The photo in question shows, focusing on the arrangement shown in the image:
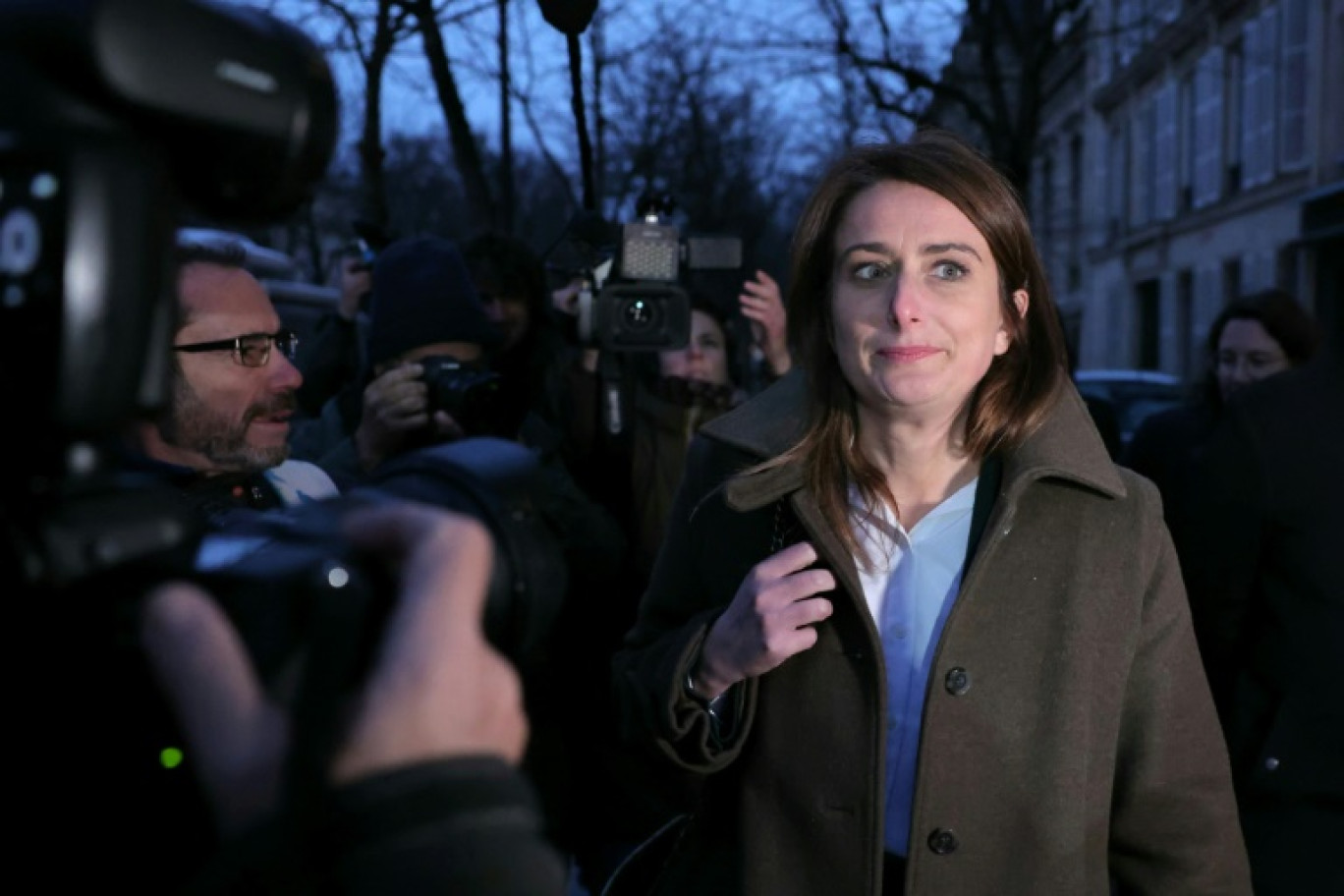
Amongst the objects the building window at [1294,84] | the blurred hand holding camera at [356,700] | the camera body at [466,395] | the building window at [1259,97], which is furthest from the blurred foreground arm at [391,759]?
the building window at [1259,97]

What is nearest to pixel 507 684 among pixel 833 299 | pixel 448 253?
pixel 833 299

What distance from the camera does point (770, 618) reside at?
2.18m

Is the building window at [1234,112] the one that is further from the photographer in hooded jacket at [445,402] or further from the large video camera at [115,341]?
the large video camera at [115,341]

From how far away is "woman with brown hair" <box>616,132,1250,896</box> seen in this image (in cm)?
221

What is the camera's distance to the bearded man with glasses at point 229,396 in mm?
2527

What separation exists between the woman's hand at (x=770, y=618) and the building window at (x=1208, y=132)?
76.0 ft

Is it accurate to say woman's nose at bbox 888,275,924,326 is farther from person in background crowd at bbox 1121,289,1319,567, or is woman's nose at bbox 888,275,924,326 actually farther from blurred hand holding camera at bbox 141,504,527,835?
person in background crowd at bbox 1121,289,1319,567

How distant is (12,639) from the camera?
944mm

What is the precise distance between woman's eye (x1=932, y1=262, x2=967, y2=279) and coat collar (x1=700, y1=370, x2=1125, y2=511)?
0.28 metres

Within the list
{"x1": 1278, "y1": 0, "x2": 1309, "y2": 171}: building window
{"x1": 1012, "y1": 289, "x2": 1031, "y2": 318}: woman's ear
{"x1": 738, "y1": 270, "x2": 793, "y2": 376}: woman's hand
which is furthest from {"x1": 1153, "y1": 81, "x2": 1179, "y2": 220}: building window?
{"x1": 1012, "y1": 289, "x2": 1031, "y2": 318}: woman's ear

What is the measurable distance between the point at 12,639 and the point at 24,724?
0.07 m

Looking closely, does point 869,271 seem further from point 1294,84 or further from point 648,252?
point 1294,84

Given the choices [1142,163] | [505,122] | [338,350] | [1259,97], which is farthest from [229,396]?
[1142,163]

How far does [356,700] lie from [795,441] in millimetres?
1622
